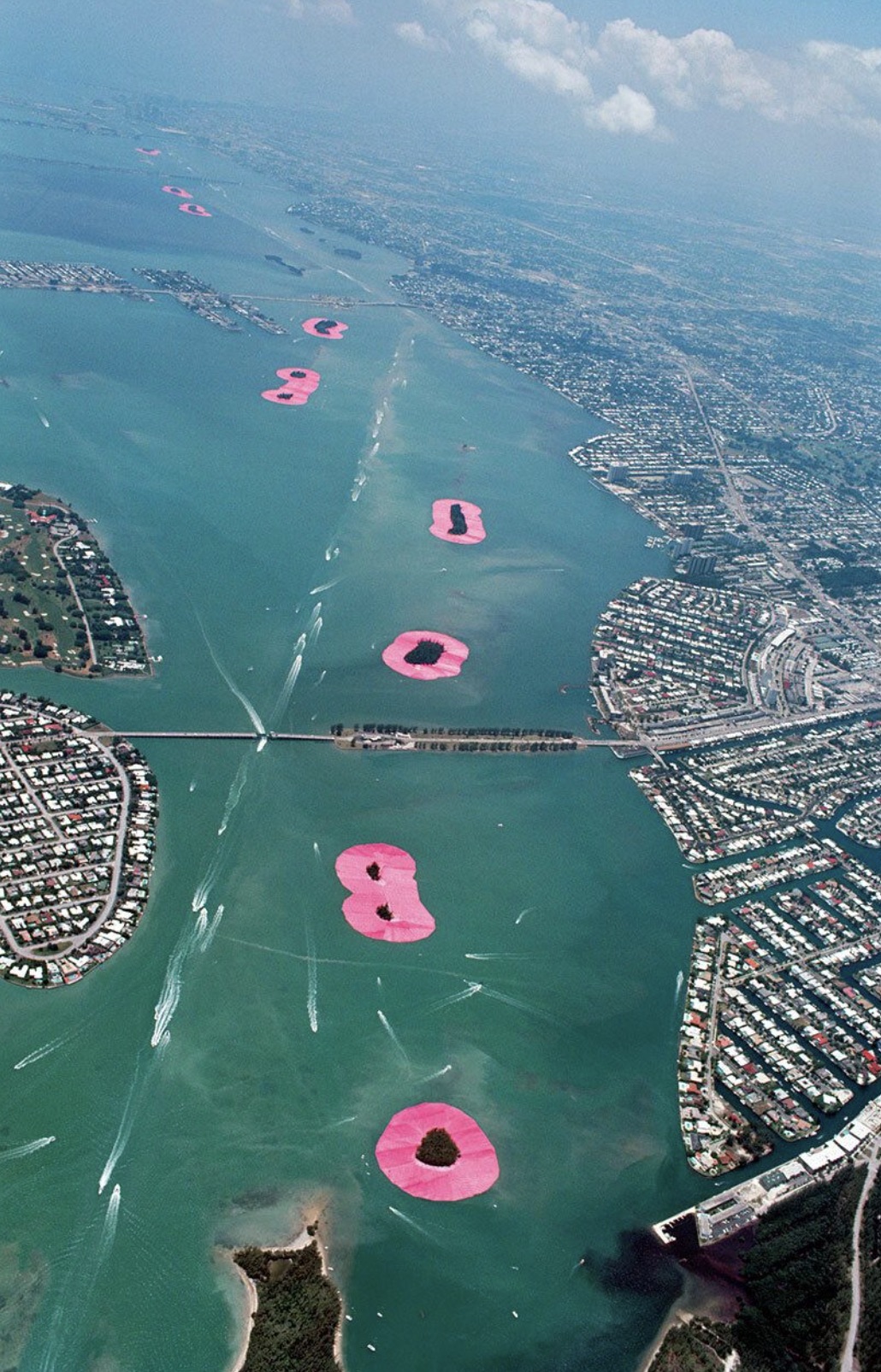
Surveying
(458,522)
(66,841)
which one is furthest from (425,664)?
(66,841)

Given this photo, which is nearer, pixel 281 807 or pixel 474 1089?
pixel 474 1089

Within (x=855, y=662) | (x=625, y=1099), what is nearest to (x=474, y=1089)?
(x=625, y=1099)

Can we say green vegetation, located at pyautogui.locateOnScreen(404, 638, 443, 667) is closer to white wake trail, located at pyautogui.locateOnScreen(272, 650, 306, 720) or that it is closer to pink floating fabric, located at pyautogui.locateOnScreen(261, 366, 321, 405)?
white wake trail, located at pyautogui.locateOnScreen(272, 650, 306, 720)

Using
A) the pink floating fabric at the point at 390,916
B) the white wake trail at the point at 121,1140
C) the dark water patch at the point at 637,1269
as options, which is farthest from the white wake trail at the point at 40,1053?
the dark water patch at the point at 637,1269

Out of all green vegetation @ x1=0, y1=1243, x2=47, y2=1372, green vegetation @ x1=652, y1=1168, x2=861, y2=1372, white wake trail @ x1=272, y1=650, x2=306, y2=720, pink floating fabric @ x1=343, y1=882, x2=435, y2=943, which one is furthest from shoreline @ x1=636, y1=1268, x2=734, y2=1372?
white wake trail @ x1=272, y1=650, x2=306, y2=720

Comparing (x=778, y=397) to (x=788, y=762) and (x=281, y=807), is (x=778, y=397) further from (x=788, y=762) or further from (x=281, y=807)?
(x=281, y=807)

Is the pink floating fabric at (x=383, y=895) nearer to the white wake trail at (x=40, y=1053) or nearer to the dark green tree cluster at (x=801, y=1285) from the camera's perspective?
the white wake trail at (x=40, y=1053)
